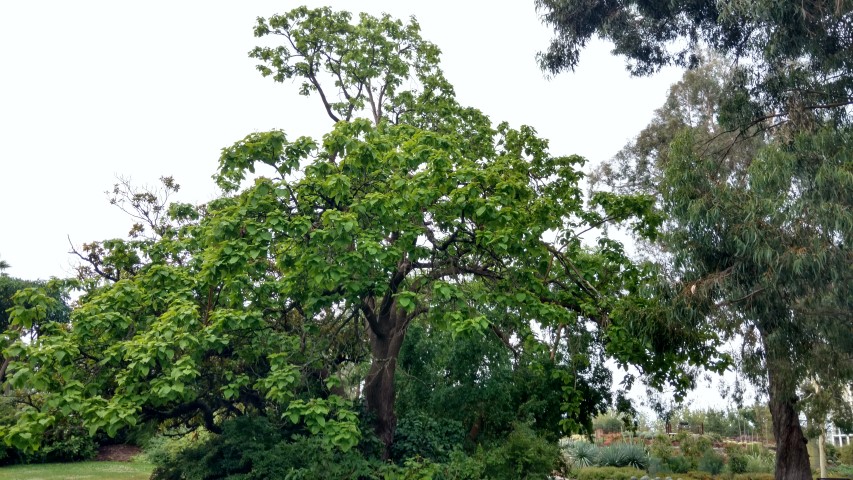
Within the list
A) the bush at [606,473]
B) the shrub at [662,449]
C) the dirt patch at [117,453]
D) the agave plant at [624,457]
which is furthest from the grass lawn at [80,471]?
the shrub at [662,449]

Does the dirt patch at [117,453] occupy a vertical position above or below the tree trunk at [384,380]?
below

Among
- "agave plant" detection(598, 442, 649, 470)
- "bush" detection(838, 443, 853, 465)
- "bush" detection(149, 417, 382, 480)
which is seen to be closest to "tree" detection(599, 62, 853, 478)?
"bush" detection(149, 417, 382, 480)

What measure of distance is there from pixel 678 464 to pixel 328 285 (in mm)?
19441

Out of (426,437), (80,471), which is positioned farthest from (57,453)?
(426,437)

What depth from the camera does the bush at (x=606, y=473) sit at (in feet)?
73.5

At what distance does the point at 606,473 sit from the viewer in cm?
2292

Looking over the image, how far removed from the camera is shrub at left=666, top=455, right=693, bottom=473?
79.4 ft

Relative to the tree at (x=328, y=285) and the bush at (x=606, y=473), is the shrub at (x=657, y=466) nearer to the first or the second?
the bush at (x=606, y=473)

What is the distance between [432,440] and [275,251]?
4.49 metres

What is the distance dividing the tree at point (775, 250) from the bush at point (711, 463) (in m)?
14.9

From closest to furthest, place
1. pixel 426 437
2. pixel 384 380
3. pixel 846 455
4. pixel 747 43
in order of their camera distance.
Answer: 1. pixel 747 43
2. pixel 426 437
3. pixel 384 380
4. pixel 846 455

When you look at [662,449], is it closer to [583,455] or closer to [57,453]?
[583,455]

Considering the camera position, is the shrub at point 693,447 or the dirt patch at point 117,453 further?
the dirt patch at point 117,453

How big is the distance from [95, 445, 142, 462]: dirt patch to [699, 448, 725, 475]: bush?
20965 mm
